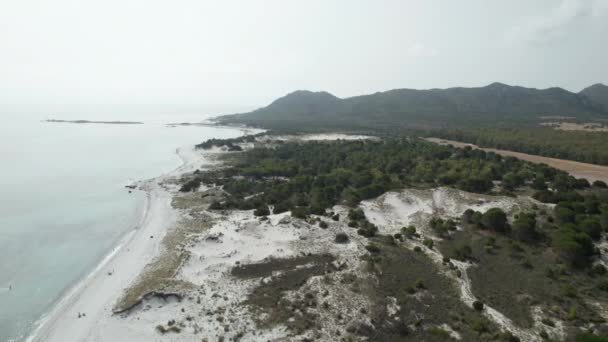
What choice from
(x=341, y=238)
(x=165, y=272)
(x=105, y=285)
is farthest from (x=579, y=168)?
(x=105, y=285)

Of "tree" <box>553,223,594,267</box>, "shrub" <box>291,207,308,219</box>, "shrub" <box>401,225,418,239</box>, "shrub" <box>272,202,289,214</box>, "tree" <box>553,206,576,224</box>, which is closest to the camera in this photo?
"tree" <box>553,223,594,267</box>

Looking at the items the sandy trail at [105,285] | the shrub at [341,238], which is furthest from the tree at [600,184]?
the sandy trail at [105,285]

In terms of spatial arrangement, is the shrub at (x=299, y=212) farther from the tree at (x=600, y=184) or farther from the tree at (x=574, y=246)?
the tree at (x=600, y=184)

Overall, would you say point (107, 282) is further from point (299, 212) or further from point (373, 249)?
point (373, 249)

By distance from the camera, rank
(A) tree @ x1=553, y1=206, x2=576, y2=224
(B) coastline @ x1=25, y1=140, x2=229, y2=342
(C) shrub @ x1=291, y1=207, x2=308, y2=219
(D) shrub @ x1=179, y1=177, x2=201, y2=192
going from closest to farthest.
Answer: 1. (B) coastline @ x1=25, y1=140, x2=229, y2=342
2. (A) tree @ x1=553, y1=206, x2=576, y2=224
3. (C) shrub @ x1=291, y1=207, x2=308, y2=219
4. (D) shrub @ x1=179, y1=177, x2=201, y2=192

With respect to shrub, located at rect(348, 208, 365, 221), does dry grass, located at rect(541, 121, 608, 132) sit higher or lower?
higher

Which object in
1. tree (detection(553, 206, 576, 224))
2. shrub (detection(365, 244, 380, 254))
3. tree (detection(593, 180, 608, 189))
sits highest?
tree (detection(593, 180, 608, 189))

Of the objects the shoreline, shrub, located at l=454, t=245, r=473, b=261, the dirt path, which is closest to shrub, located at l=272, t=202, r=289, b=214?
the shoreline

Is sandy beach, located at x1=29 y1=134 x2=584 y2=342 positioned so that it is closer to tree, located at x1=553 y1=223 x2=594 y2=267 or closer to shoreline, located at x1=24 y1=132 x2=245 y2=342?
shoreline, located at x1=24 y1=132 x2=245 y2=342

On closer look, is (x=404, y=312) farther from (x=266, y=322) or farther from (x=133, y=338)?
(x=133, y=338)
